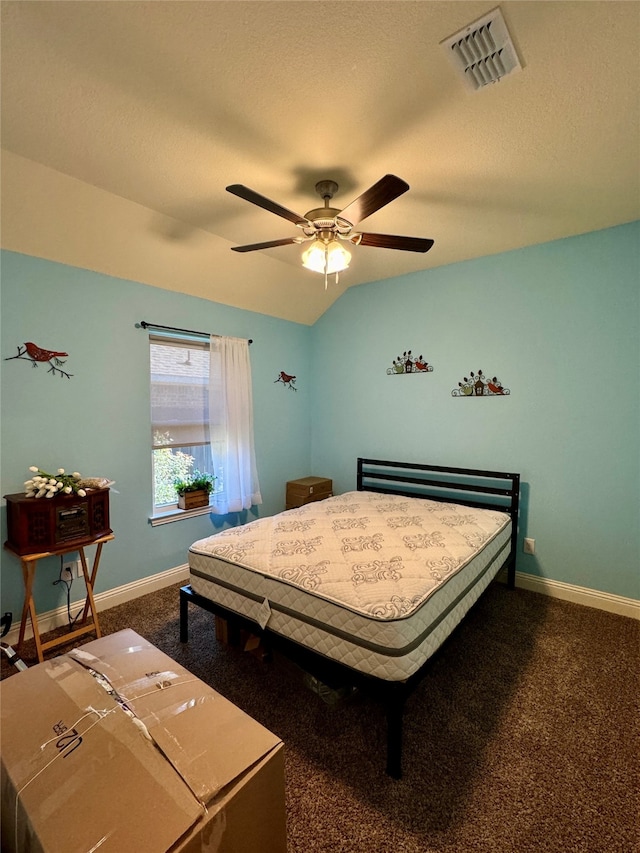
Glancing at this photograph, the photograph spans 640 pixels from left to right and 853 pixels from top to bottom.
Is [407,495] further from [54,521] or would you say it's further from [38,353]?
[38,353]

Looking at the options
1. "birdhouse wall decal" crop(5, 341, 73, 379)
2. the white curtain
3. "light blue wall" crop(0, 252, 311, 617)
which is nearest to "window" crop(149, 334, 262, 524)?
the white curtain

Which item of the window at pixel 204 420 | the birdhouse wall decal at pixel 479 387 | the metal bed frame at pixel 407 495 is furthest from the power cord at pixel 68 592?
the birdhouse wall decal at pixel 479 387

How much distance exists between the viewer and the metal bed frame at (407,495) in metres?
1.50

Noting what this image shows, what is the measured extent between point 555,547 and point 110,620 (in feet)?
11.0

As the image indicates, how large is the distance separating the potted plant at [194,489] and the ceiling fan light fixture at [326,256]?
217 cm

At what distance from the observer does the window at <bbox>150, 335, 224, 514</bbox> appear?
124 inches

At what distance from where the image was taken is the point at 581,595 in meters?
2.83

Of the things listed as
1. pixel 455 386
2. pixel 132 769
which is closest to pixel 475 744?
pixel 132 769

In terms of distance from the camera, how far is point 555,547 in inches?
116

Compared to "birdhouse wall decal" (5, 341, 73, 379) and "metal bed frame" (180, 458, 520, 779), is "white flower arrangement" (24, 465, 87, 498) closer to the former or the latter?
"birdhouse wall decal" (5, 341, 73, 379)

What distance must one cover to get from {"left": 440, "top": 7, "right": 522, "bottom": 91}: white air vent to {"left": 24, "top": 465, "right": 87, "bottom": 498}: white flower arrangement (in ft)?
9.09

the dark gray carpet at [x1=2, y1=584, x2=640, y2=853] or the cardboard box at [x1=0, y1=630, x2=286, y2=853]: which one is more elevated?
the cardboard box at [x1=0, y1=630, x2=286, y2=853]

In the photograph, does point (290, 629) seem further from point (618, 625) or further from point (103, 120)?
point (103, 120)

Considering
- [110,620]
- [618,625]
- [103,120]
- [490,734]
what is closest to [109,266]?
[103,120]
